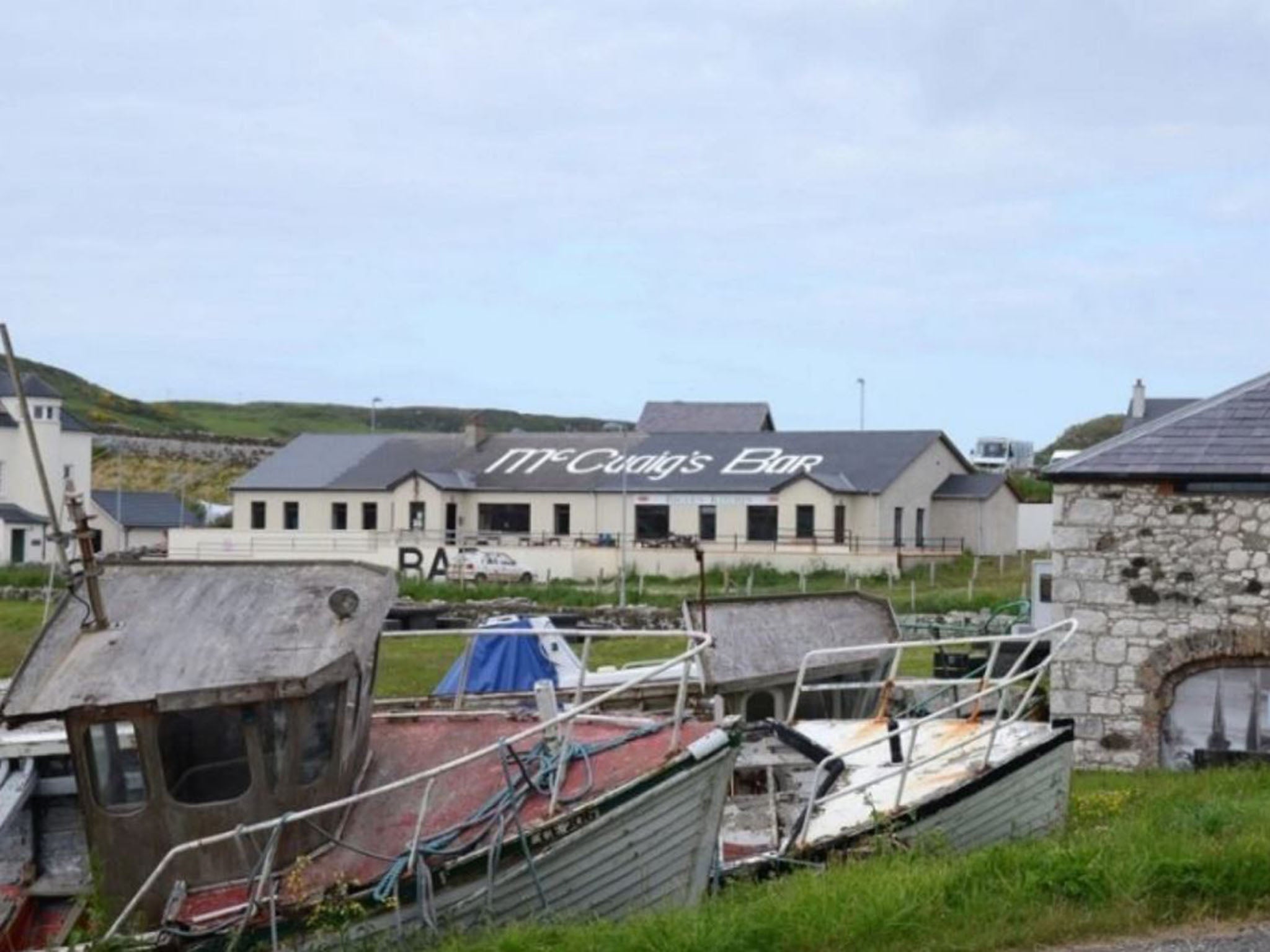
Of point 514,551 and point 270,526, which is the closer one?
point 514,551

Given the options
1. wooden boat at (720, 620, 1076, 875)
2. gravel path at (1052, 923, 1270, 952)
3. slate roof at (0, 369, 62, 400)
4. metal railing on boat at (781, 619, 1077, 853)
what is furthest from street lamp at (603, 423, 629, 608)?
gravel path at (1052, 923, 1270, 952)

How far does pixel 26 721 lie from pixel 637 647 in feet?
88.4

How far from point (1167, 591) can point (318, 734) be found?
32.0 feet

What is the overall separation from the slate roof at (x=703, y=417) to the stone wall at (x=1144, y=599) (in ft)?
177

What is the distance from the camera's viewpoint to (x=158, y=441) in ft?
323

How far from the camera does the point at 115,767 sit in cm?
1045

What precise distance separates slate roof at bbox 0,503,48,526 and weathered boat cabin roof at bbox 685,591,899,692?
48.6 m

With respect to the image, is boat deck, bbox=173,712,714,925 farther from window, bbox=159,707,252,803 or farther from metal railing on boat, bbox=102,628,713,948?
window, bbox=159,707,252,803

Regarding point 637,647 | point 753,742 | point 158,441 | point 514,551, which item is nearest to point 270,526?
point 514,551

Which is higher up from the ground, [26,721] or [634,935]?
[26,721]

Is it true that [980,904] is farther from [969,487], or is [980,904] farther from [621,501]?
[969,487]

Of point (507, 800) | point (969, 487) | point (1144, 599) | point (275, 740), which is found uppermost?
point (969, 487)

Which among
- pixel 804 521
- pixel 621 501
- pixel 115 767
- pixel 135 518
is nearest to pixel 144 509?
pixel 135 518

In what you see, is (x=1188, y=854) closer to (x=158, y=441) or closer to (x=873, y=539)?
(x=873, y=539)
